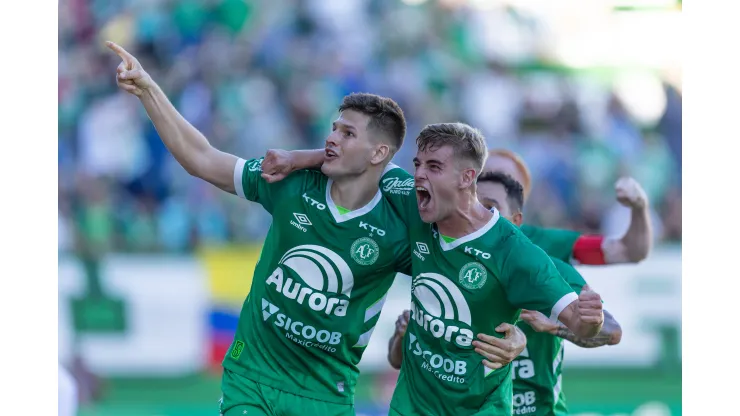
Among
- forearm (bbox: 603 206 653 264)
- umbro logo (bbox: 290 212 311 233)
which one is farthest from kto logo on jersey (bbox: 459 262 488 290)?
forearm (bbox: 603 206 653 264)

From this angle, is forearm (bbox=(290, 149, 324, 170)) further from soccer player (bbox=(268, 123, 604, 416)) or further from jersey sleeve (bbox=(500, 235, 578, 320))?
jersey sleeve (bbox=(500, 235, 578, 320))

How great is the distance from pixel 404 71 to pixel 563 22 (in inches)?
102

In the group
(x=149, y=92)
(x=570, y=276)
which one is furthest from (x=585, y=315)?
(x=149, y=92)

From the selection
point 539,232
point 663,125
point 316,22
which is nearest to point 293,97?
point 316,22

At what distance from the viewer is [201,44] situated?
13.0m

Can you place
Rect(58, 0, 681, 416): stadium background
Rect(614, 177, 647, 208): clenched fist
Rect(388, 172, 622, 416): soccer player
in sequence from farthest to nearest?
Rect(58, 0, 681, 416): stadium background
Rect(614, 177, 647, 208): clenched fist
Rect(388, 172, 622, 416): soccer player

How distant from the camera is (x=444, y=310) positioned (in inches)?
193

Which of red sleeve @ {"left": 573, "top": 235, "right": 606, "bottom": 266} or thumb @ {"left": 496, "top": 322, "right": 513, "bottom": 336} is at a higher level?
red sleeve @ {"left": 573, "top": 235, "right": 606, "bottom": 266}

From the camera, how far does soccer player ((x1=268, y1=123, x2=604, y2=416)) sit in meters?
4.83

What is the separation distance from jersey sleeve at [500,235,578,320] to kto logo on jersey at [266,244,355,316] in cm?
89

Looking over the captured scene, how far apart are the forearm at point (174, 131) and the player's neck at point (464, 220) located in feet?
4.42

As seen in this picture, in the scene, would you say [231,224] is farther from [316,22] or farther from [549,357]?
[549,357]

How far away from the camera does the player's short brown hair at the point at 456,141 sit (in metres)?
4.92

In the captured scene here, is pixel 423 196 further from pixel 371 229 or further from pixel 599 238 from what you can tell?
pixel 599 238
